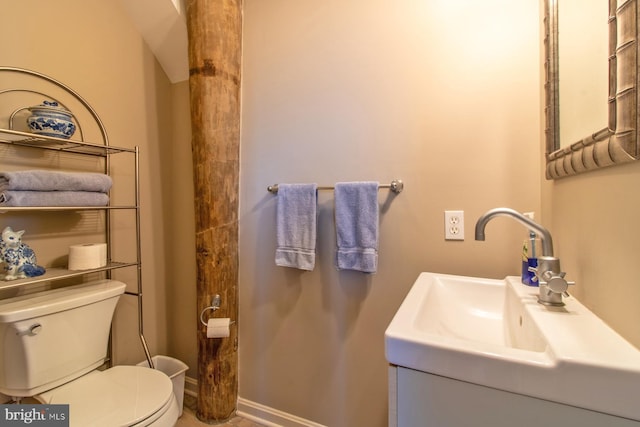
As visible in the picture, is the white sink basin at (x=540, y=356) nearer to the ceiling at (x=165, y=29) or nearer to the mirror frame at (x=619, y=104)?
the mirror frame at (x=619, y=104)

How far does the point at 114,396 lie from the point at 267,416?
31.4 inches

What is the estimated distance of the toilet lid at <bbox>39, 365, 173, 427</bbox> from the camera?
1056mm

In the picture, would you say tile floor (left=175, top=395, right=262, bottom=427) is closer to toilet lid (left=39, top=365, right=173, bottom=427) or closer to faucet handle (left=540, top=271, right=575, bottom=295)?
toilet lid (left=39, top=365, right=173, bottom=427)

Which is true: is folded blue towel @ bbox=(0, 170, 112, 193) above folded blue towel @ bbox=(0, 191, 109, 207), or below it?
above

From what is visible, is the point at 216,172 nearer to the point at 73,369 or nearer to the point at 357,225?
the point at 357,225

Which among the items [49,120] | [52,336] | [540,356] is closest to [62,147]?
Answer: [49,120]

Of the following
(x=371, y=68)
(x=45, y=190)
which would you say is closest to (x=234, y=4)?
(x=371, y=68)

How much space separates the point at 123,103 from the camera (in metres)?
1.70

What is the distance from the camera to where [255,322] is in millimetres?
1667

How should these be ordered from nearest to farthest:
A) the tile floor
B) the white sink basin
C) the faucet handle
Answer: the white sink basin < the faucet handle < the tile floor

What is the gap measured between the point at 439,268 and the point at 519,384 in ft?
2.47

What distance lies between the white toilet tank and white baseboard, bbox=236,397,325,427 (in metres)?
0.79

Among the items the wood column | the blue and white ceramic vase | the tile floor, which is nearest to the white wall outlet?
the wood column

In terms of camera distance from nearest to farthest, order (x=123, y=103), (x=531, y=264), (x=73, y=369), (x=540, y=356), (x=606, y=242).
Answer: (x=540, y=356) < (x=606, y=242) < (x=531, y=264) < (x=73, y=369) < (x=123, y=103)
